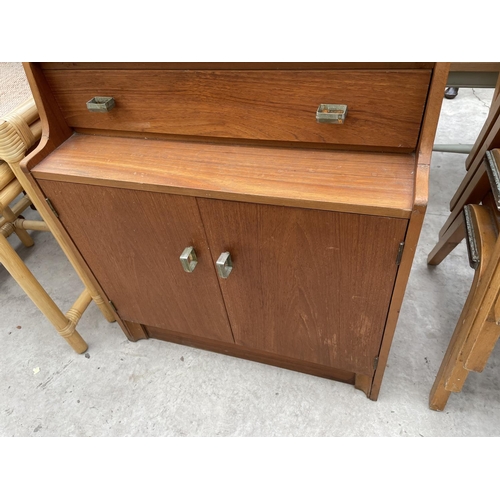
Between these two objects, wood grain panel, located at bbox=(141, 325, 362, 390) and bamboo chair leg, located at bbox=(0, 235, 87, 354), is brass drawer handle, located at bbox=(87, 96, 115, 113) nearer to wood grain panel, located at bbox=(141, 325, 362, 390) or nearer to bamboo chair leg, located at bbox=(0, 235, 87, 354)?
bamboo chair leg, located at bbox=(0, 235, 87, 354)

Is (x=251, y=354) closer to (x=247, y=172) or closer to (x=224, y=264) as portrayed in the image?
(x=224, y=264)

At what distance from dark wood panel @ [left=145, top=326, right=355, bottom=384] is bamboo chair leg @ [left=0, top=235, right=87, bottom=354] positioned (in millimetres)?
239

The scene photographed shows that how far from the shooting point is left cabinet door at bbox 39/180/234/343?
0.82 metres

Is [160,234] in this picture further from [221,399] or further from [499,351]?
[499,351]

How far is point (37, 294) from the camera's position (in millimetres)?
1140

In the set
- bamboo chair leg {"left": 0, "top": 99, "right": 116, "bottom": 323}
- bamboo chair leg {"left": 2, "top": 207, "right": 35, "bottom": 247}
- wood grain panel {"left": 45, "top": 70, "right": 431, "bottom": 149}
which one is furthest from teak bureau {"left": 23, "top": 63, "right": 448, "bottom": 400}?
bamboo chair leg {"left": 2, "top": 207, "right": 35, "bottom": 247}

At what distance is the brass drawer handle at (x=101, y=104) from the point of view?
0.79m

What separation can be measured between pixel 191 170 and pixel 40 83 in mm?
380

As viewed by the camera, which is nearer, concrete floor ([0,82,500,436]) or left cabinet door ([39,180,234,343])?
left cabinet door ([39,180,234,343])

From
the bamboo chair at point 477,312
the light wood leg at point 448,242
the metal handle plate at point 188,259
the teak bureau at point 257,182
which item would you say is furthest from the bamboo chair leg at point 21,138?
the light wood leg at point 448,242

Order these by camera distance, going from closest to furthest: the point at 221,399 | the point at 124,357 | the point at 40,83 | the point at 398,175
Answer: the point at 398,175 → the point at 40,83 → the point at 221,399 → the point at 124,357

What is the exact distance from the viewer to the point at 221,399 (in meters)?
1.16

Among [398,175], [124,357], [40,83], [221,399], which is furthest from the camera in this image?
[124,357]

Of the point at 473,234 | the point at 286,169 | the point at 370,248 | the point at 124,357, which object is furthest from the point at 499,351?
the point at 124,357
